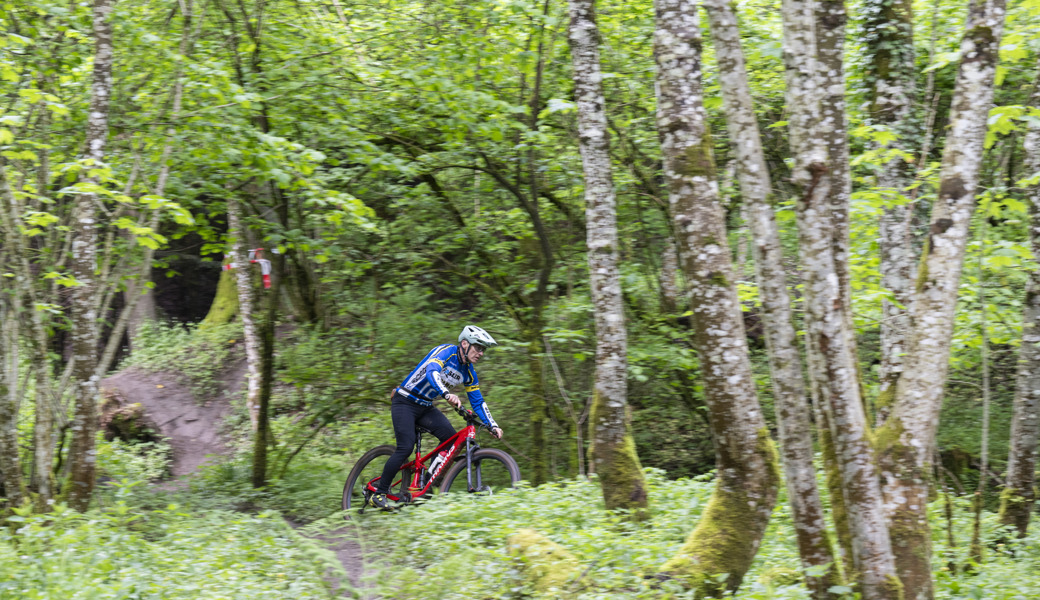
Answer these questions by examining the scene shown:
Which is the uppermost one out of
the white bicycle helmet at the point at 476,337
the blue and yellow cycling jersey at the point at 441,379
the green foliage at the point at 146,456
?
the white bicycle helmet at the point at 476,337

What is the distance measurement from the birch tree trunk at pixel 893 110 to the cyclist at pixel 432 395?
409 centimetres

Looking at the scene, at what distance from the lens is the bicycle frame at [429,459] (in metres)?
8.73

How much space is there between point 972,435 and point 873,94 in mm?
6613

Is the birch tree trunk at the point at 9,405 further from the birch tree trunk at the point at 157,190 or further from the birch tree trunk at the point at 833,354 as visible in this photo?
the birch tree trunk at the point at 833,354

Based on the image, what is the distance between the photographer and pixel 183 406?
1758 centimetres

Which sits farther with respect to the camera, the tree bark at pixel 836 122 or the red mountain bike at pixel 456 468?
the red mountain bike at pixel 456 468

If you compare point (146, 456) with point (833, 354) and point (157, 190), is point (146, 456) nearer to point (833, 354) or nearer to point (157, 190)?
point (157, 190)

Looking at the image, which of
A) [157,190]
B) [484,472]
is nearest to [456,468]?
[484,472]

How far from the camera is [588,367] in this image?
424 inches

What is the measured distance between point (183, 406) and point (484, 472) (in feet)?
37.8

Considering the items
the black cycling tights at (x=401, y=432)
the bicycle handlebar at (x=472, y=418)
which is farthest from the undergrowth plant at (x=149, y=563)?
the bicycle handlebar at (x=472, y=418)

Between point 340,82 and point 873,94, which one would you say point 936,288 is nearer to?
point 873,94

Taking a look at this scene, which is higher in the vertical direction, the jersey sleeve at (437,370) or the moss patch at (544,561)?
the jersey sleeve at (437,370)

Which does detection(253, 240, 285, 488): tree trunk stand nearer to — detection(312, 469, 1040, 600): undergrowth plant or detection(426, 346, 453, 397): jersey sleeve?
detection(312, 469, 1040, 600): undergrowth plant
